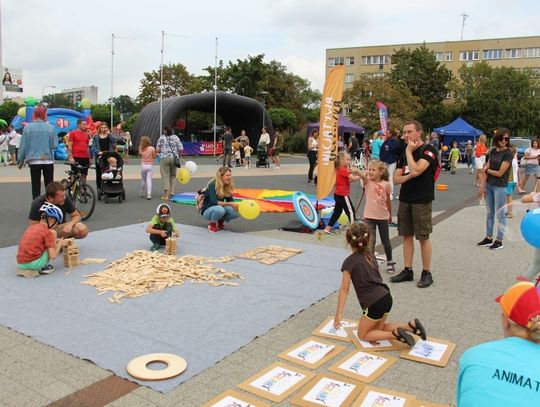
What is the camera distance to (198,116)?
148 feet

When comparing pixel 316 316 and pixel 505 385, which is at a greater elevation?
pixel 505 385

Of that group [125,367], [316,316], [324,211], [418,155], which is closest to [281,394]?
[125,367]

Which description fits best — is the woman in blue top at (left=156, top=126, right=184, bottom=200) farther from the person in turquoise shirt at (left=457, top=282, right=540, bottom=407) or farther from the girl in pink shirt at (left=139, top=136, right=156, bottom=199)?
the person in turquoise shirt at (left=457, top=282, right=540, bottom=407)

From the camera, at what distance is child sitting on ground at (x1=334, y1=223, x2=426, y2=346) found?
4.07m

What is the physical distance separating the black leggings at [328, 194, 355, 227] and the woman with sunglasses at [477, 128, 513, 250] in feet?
7.05

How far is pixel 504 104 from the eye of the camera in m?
57.9

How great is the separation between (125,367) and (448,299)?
343 cm

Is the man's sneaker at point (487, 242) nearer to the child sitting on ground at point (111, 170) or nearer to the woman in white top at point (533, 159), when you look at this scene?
the woman in white top at point (533, 159)

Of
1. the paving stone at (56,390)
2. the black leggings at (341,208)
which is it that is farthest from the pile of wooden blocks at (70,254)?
the black leggings at (341,208)

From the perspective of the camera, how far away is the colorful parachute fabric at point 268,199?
11383 mm

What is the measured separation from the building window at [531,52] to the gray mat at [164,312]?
8678cm

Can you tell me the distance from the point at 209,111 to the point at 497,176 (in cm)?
2925

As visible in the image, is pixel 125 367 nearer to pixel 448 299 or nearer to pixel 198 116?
pixel 448 299

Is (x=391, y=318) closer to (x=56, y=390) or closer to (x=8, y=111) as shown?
(x=56, y=390)
